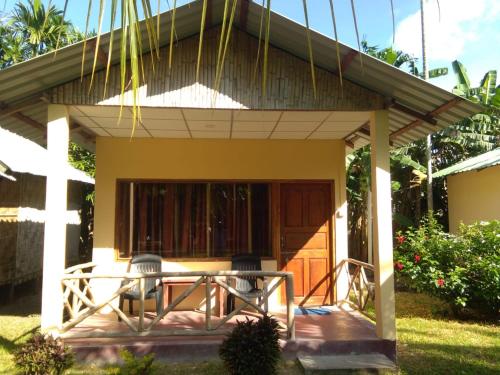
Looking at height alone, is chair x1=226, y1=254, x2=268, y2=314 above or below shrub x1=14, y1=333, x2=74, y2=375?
above

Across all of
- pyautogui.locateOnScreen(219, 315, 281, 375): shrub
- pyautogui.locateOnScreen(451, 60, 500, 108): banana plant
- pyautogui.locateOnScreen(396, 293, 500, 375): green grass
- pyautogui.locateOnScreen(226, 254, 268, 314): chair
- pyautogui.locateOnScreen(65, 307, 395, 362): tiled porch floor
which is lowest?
pyautogui.locateOnScreen(396, 293, 500, 375): green grass

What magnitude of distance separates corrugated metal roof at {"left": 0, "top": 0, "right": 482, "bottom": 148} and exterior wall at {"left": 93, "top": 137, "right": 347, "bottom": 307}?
207 centimetres

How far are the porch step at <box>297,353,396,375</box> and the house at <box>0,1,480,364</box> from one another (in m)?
0.27

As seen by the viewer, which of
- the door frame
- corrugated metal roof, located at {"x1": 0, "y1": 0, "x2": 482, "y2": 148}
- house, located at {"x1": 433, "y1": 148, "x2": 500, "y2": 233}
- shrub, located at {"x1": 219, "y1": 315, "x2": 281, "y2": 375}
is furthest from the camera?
house, located at {"x1": 433, "y1": 148, "x2": 500, "y2": 233}

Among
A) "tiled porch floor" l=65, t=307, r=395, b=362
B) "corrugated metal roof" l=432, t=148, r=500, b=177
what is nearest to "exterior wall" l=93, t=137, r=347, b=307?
"tiled porch floor" l=65, t=307, r=395, b=362

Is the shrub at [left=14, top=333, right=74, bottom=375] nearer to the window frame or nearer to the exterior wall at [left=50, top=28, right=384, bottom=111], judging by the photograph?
the exterior wall at [left=50, top=28, right=384, bottom=111]

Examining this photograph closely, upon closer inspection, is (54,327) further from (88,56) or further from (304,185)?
(304,185)

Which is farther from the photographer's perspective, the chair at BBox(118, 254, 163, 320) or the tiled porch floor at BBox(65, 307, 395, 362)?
the chair at BBox(118, 254, 163, 320)

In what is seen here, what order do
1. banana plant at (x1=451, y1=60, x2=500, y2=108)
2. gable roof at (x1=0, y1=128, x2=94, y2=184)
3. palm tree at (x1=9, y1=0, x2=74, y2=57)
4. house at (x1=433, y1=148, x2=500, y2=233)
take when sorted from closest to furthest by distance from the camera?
1. palm tree at (x1=9, y1=0, x2=74, y2=57)
2. gable roof at (x1=0, y1=128, x2=94, y2=184)
3. house at (x1=433, y1=148, x2=500, y2=233)
4. banana plant at (x1=451, y1=60, x2=500, y2=108)

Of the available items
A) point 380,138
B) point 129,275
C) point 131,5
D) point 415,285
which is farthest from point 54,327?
point 415,285

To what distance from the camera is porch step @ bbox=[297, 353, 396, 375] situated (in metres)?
4.79

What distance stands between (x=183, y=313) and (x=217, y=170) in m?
2.46

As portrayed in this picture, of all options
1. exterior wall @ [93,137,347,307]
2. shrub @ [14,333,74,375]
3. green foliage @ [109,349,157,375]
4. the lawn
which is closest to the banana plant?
the lawn

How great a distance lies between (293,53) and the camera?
5.40 meters
